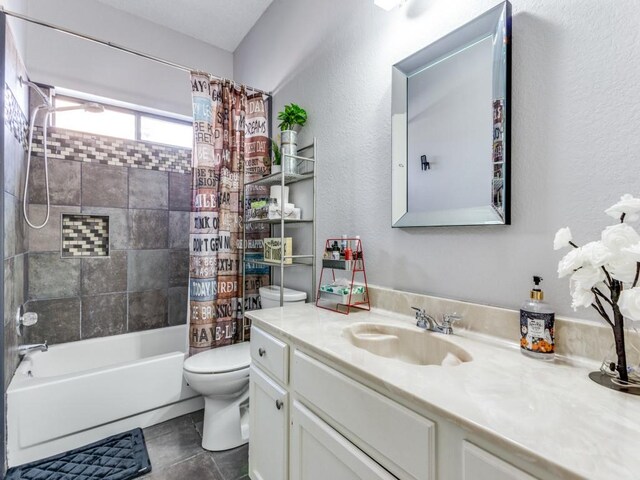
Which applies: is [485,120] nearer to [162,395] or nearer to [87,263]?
[162,395]

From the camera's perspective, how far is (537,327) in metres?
0.88

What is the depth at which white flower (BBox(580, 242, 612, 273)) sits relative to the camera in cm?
66

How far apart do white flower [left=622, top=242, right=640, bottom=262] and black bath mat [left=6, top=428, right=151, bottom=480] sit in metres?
2.07

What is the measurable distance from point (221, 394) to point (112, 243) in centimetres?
151

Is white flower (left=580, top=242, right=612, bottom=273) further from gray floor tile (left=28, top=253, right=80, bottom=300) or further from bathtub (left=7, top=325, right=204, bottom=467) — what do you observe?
gray floor tile (left=28, top=253, right=80, bottom=300)

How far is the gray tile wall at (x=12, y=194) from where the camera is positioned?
1.48 metres

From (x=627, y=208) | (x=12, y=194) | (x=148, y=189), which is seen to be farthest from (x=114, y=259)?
(x=627, y=208)

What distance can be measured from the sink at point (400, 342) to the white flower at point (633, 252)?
561 mm

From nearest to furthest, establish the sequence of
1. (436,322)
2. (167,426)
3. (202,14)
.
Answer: (436,322), (167,426), (202,14)

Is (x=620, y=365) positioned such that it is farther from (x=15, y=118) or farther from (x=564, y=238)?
(x=15, y=118)

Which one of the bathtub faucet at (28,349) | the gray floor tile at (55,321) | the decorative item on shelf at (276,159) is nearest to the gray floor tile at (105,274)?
the gray floor tile at (55,321)

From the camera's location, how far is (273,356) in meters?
1.24

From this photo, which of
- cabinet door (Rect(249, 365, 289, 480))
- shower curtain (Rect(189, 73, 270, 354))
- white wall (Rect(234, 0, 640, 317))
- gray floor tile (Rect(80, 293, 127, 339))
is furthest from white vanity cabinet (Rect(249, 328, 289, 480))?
gray floor tile (Rect(80, 293, 127, 339))

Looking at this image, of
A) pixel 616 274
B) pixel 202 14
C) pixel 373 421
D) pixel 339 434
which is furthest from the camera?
pixel 202 14
